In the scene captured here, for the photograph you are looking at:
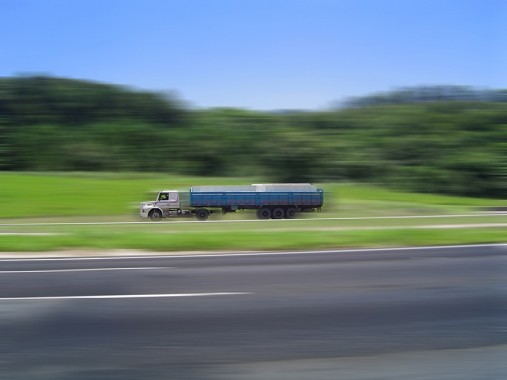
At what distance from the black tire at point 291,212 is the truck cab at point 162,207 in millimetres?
4974

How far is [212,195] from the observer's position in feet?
83.7

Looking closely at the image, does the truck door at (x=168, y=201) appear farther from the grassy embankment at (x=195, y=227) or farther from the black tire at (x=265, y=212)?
the black tire at (x=265, y=212)

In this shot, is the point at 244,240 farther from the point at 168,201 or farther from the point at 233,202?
the point at 168,201

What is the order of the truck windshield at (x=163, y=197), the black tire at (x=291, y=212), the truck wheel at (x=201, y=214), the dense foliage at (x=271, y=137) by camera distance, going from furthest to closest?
the dense foliage at (x=271, y=137)
the black tire at (x=291, y=212)
the truck windshield at (x=163, y=197)
the truck wheel at (x=201, y=214)

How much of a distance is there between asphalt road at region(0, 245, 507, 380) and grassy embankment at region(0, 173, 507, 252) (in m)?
3.68

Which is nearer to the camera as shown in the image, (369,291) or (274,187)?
(369,291)

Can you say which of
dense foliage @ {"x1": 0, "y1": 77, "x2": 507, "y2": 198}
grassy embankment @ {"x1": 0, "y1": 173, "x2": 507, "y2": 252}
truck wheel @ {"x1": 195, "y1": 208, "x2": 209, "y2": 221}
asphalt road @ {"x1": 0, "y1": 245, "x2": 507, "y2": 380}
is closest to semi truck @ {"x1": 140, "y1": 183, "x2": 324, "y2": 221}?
truck wheel @ {"x1": 195, "y1": 208, "x2": 209, "y2": 221}

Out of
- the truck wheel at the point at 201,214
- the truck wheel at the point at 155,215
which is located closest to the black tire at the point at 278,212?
the truck wheel at the point at 201,214

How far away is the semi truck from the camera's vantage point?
2539 cm

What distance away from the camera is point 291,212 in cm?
2620

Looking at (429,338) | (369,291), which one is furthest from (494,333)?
(369,291)

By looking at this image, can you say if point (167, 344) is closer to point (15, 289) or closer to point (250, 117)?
point (15, 289)

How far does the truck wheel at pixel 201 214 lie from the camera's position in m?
25.2

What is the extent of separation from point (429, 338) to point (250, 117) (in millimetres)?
58340
